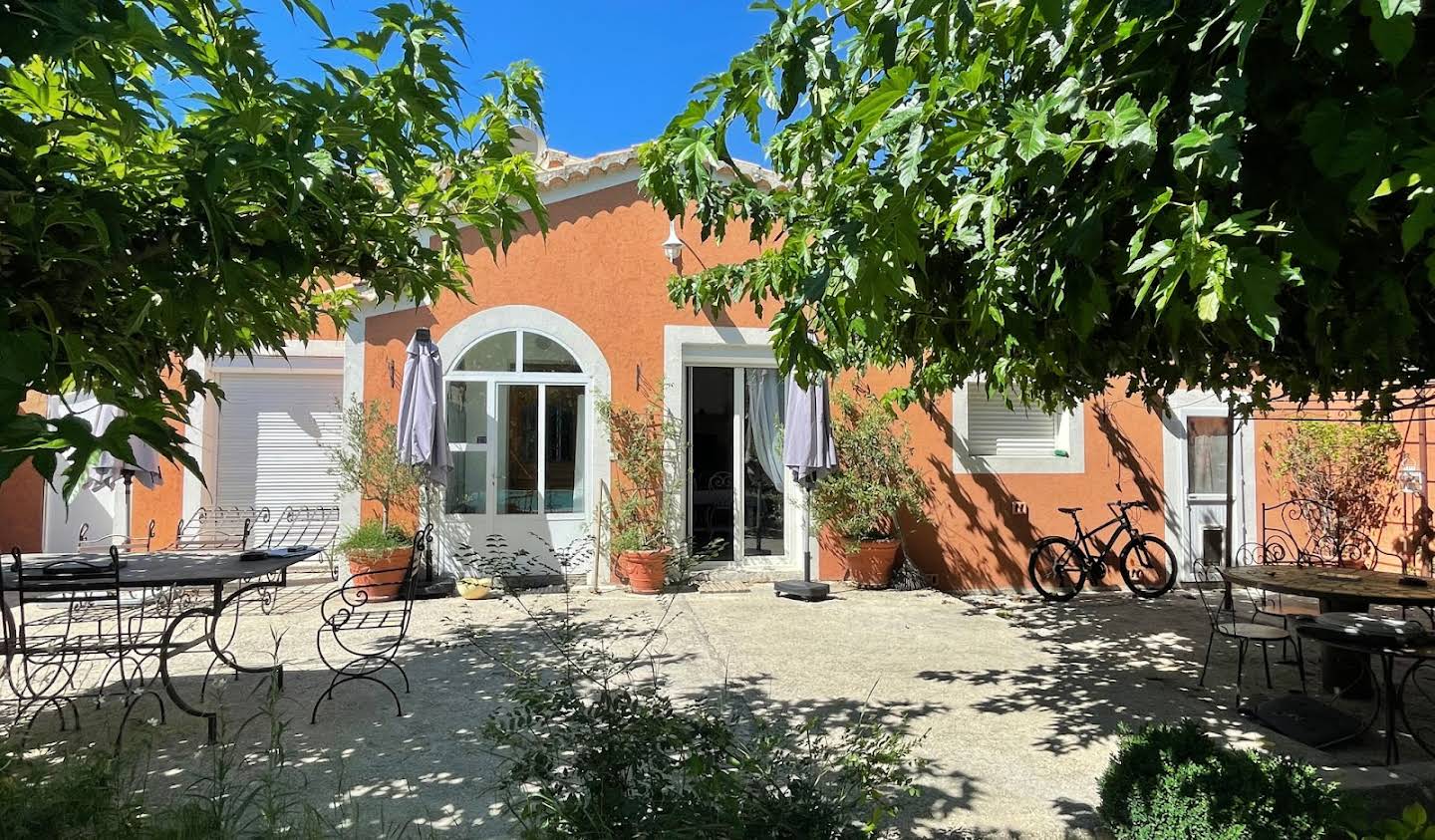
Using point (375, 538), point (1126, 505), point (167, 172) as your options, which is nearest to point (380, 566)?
point (375, 538)

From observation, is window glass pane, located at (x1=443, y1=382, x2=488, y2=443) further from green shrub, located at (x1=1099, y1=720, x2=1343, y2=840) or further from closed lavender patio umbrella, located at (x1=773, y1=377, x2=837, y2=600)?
green shrub, located at (x1=1099, y1=720, x2=1343, y2=840)

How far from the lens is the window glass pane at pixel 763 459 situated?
865 centimetres

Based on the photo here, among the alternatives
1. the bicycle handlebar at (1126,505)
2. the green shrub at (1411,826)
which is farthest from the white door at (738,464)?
the green shrub at (1411,826)

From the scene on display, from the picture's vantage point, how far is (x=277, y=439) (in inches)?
340

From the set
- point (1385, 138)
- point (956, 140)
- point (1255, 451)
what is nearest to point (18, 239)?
point (956, 140)

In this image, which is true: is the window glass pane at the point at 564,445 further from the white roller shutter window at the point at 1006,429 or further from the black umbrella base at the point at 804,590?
the white roller shutter window at the point at 1006,429

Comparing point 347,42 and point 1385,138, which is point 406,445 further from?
point 1385,138

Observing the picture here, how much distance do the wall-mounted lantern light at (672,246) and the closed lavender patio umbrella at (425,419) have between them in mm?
2652

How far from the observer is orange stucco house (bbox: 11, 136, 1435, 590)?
8.08 m

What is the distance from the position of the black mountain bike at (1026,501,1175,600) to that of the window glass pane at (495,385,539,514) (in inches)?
221

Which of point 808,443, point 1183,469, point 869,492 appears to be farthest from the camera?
point 1183,469

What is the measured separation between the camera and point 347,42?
2166 mm

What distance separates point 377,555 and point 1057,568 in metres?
7.05

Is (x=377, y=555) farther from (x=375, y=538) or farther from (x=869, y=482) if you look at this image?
(x=869, y=482)
